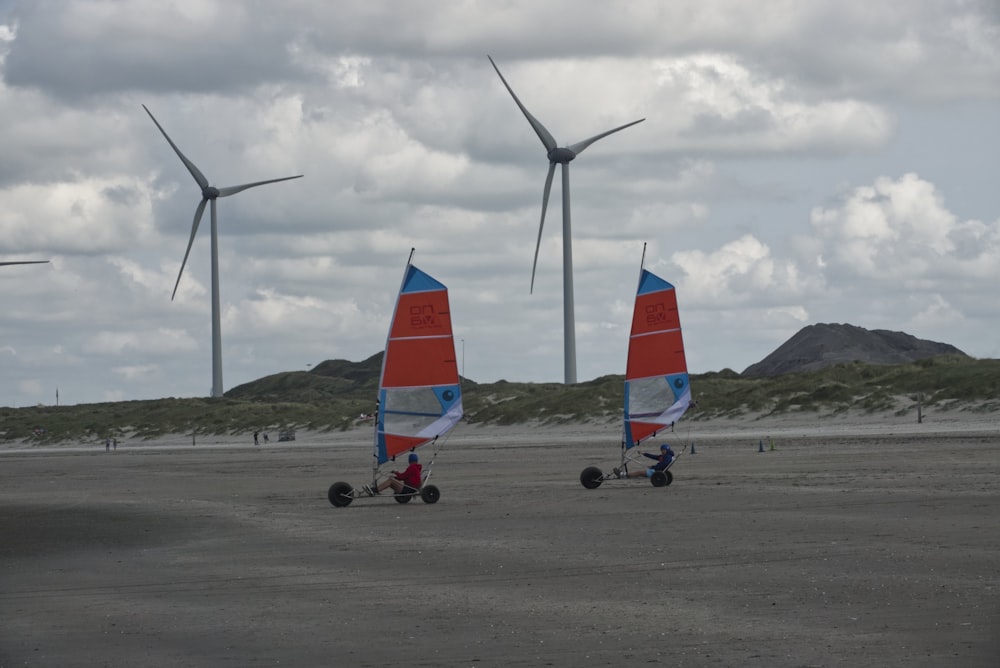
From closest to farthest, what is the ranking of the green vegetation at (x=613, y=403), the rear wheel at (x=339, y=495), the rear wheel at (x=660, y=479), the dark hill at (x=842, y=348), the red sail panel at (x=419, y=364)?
1. the rear wheel at (x=339, y=495)
2. the rear wheel at (x=660, y=479)
3. the red sail panel at (x=419, y=364)
4. the green vegetation at (x=613, y=403)
5. the dark hill at (x=842, y=348)

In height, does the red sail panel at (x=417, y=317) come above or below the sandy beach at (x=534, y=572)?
above

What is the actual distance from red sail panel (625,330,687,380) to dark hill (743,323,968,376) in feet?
381

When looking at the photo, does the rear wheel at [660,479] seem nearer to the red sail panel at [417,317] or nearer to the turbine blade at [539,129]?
the red sail panel at [417,317]

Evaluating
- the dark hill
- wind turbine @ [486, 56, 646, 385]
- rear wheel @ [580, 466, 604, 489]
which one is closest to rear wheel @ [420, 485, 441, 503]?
rear wheel @ [580, 466, 604, 489]

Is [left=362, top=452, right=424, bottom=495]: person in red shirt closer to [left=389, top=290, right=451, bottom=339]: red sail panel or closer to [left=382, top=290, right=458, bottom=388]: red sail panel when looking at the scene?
[left=382, top=290, right=458, bottom=388]: red sail panel

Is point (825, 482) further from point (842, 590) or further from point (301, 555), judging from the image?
point (842, 590)

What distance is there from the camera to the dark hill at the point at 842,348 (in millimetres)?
159250

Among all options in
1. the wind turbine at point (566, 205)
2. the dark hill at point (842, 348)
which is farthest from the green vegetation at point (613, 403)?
the dark hill at point (842, 348)

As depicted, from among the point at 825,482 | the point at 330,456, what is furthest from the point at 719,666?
the point at 330,456

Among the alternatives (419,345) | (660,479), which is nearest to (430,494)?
(419,345)

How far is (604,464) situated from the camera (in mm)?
47156

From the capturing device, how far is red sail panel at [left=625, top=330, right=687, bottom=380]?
40.5 m

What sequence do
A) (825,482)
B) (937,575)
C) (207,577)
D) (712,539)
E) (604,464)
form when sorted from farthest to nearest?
1. (604,464)
2. (825,482)
3. (712,539)
4. (207,577)
5. (937,575)

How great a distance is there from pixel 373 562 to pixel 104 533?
9.10 metres
